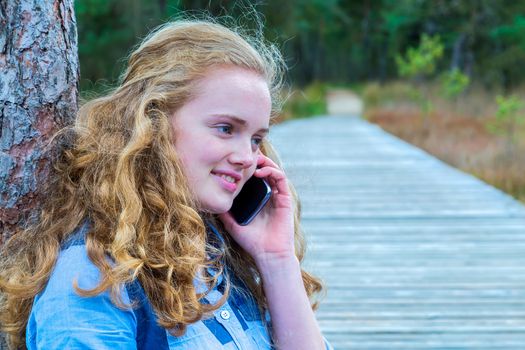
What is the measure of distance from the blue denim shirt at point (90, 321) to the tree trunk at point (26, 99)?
0.29m

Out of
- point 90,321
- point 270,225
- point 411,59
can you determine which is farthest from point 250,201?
point 411,59

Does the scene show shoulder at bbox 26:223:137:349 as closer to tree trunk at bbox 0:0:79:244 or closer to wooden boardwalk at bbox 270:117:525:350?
tree trunk at bbox 0:0:79:244

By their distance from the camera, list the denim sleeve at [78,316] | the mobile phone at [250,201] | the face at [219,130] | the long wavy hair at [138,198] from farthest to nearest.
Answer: the mobile phone at [250,201] < the face at [219,130] < the long wavy hair at [138,198] < the denim sleeve at [78,316]

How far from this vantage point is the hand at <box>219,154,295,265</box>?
190 cm

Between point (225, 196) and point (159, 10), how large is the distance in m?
24.6

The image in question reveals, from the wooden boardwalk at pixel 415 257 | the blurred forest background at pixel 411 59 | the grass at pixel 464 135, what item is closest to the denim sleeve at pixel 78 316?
the blurred forest background at pixel 411 59

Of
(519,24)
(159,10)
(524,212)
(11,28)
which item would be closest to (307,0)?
(519,24)

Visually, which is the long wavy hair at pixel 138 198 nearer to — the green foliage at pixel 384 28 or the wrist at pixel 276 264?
the wrist at pixel 276 264

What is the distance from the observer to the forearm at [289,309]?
180 cm

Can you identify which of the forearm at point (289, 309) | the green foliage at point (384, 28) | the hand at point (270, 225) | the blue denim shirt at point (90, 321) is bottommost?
the green foliage at point (384, 28)

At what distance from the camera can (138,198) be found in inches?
59.6

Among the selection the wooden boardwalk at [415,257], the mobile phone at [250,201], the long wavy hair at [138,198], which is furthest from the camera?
the wooden boardwalk at [415,257]

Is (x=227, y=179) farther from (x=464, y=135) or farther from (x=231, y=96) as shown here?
(x=464, y=135)

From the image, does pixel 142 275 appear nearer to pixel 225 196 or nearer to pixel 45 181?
pixel 225 196
